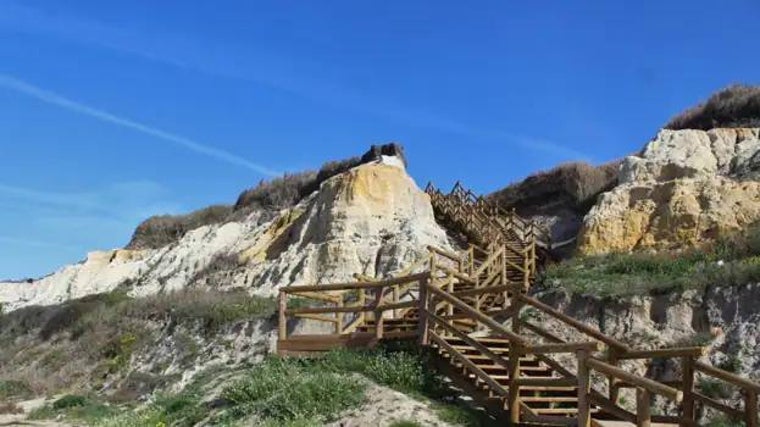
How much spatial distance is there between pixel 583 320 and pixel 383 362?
22.0ft

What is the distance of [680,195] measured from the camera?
2386cm

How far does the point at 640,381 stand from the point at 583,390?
947mm

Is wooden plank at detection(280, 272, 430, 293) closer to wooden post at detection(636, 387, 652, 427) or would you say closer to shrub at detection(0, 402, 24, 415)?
wooden post at detection(636, 387, 652, 427)

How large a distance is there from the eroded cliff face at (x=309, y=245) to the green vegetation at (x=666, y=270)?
8.60 m

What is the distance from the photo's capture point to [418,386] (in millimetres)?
12648

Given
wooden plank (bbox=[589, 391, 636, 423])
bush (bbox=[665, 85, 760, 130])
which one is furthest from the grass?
bush (bbox=[665, 85, 760, 130])

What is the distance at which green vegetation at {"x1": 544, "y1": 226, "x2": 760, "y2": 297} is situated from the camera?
1730cm

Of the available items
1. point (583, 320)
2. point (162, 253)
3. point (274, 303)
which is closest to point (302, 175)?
point (162, 253)

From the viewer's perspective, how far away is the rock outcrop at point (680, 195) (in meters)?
22.6

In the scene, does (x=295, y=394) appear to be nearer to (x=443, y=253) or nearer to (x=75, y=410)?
(x=443, y=253)

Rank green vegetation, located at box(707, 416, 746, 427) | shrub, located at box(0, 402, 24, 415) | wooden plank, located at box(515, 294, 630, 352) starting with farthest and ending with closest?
shrub, located at box(0, 402, 24, 415) < green vegetation, located at box(707, 416, 746, 427) < wooden plank, located at box(515, 294, 630, 352)

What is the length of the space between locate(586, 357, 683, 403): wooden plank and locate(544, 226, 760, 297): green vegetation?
845 cm

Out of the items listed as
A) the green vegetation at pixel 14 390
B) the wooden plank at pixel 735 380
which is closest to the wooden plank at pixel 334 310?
the wooden plank at pixel 735 380

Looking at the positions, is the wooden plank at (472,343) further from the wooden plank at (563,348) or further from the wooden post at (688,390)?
the wooden post at (688,390)
